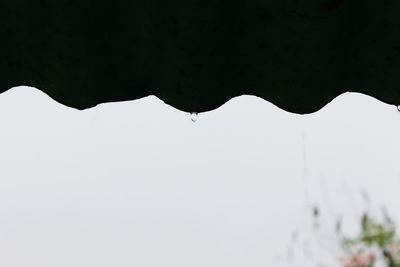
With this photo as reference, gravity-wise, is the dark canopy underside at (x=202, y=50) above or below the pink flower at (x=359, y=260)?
above

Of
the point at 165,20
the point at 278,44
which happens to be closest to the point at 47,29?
the point at 165,20

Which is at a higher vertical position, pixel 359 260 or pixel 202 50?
pixel 202 50

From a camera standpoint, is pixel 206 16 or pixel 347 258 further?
pixel 347 258

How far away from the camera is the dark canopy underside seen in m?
1.15

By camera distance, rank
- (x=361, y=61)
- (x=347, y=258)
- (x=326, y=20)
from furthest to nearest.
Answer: (x=347, y=258) < (x=361, y=61) < (x=326, y=20)

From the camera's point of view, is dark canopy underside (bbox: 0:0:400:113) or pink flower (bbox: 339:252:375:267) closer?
dark canopy underside (bbox: 0:0:400:113)

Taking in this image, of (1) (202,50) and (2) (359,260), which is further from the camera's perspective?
(2) (359,260)

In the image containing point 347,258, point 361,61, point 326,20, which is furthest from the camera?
point 347,258

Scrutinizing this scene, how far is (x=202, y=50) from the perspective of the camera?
3.93ft

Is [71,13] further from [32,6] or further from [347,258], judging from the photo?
[347,258]

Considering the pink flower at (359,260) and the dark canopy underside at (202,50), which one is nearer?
the dark canopy underside at (202,50)

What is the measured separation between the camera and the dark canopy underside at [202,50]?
115 cm

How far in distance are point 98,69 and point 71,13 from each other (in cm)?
13

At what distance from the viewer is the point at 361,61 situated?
1237 mm
